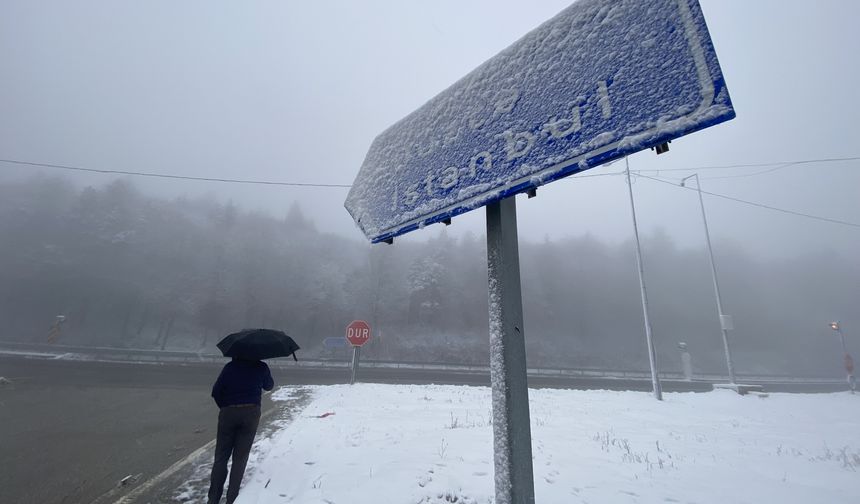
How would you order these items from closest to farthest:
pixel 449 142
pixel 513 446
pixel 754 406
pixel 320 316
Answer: pixel 513 446 → pixel 449 142 → pixel 754 406 → pixel 320 316

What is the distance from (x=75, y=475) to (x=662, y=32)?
24.7ft

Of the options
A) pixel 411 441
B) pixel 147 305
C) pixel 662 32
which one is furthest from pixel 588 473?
pixel 147 305

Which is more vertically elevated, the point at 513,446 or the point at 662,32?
the point at 662,32

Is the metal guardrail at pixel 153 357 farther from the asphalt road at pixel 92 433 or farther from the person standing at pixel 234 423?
the person standing at pixel 234 423

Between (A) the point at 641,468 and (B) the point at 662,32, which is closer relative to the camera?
(B) the point at 662,32

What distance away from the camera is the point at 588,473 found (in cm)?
427

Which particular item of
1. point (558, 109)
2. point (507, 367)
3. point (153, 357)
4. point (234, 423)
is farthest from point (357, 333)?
point (153, 357)

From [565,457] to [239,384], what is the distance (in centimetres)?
431

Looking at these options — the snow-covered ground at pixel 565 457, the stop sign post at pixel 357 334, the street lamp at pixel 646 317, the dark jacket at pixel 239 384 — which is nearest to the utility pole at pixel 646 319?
the street lamp at pixel 646 317

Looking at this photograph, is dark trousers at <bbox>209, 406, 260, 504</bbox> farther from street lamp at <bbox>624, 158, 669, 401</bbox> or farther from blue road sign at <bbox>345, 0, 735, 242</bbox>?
street lamp at <bbox>624, 158, 669, 401</bbox>

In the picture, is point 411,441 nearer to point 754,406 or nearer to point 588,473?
point 588,473

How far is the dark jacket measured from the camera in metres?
3.76

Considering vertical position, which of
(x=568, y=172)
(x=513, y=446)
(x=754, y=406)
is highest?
(x=568, y=172)

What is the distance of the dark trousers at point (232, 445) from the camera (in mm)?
3635
